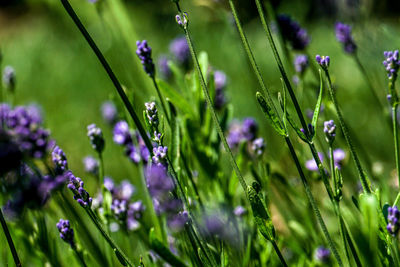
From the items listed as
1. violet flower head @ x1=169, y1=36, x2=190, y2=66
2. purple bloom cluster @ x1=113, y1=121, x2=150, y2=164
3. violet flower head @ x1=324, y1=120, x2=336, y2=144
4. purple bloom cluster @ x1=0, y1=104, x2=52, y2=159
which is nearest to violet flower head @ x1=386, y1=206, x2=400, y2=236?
violet flower head @ x1=324, y1=120, x2=336, y2=144

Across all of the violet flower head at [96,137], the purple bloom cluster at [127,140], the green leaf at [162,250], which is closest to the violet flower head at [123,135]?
the purple bloom cluster at [127,140]

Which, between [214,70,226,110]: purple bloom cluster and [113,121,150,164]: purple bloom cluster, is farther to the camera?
[214,70,226,110]: purple bloom cluster

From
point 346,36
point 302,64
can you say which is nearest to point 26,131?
point 302,64

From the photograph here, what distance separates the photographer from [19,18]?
21.1ft

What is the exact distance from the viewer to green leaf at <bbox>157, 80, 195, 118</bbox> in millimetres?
1108

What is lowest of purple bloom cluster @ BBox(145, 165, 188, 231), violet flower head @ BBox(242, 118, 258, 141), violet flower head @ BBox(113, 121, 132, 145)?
purple bloom cluster @ BBox(145, 165, 188, 231)

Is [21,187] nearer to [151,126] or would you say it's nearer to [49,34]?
[151,126]

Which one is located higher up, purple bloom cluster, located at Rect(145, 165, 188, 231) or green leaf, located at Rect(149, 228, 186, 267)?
→ purple bloom cluster, located at Rect(145, 165, 188, 231)

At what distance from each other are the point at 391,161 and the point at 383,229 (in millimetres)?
1220

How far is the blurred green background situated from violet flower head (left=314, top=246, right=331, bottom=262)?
9.0 inches

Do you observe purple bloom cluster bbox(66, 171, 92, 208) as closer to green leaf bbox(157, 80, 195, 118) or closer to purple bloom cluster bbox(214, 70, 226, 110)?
green leaf bbox(157, 80, 195, 118)

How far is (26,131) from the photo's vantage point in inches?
42.9

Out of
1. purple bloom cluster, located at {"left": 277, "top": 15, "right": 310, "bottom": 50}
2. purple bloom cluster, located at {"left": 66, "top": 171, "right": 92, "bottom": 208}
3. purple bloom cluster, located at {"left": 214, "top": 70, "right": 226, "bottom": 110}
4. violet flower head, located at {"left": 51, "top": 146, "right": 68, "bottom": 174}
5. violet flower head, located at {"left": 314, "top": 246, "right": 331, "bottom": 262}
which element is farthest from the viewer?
purple bloom cluster, located at {"left": 214, "top": 70, "right": 226, "bottom": 110}

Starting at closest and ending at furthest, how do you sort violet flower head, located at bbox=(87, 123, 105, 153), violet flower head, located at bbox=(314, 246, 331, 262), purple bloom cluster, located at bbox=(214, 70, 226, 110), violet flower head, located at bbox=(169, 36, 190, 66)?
violet flower head, located at bbox=(87, 123, 105, 153) → violet flower head, located at bbox=(314, 246, 331, 262) → purple bloom cluster, located at bbox=(214, 70, 226, 110) → violet flower head, located at bbox=(169, 36, 190, 66)
